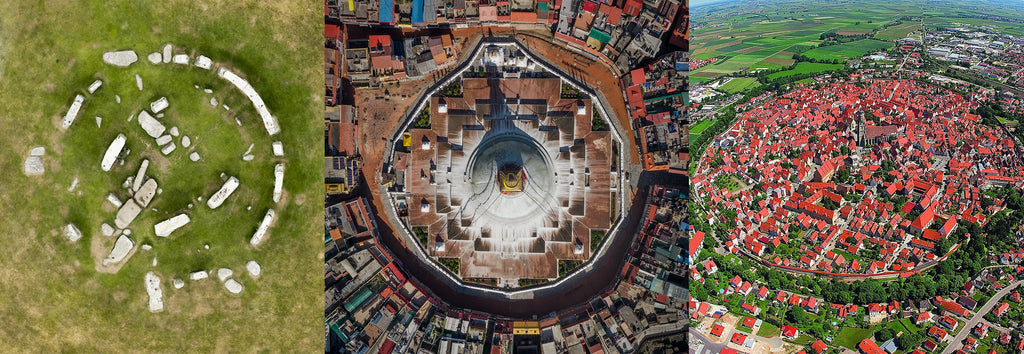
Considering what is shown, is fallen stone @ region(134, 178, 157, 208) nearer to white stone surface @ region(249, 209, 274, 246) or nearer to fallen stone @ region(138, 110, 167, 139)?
fallen stone @ region(138, 110, 167, 139)

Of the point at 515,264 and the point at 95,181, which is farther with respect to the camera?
the point at 515,264

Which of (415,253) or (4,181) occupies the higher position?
(4,181)

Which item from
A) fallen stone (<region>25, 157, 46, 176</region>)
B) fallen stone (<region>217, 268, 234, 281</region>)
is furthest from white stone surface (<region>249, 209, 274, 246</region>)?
fallen stone (<region>25, 157, 46, 176</region>)

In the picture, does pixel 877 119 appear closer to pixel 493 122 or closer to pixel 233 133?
pixel 493 122

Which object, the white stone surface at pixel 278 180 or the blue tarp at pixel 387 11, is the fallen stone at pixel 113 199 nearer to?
the white stone surface at pixel 278 180

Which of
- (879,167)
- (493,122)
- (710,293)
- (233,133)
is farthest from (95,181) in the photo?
(879,167)

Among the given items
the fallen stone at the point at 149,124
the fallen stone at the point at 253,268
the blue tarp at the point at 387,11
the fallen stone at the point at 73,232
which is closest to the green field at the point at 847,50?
the blue tarp at the point at 387,11

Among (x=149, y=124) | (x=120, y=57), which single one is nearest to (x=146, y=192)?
(x=149, y=124)
